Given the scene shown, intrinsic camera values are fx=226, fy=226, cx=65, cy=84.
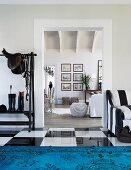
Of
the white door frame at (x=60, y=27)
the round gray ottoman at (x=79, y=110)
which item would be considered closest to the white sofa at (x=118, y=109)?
the white door frame at (x=60, y=27)

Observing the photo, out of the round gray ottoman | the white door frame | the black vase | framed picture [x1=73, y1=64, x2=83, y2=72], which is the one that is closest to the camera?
the black vase

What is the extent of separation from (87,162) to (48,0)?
361 centimetres

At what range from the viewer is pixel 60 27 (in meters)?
5.15

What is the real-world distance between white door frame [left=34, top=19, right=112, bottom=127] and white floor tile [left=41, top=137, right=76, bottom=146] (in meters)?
1.27

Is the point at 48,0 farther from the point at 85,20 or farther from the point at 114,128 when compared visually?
the point at 114,128

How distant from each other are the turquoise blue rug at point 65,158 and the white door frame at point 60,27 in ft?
6.20

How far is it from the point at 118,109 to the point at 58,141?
117 centimetres

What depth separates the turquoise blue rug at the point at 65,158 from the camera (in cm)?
255

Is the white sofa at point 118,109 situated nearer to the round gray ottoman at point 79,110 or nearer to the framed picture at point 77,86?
the round gray ottoman at point 79,110

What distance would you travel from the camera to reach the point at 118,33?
16.9ft

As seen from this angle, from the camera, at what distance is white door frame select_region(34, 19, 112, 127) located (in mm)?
5109

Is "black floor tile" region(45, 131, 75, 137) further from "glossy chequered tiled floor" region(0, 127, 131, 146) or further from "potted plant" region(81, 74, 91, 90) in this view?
"potted plant" region(81, 74, 91, 90)

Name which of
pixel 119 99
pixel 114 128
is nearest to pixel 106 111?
pixel 119 99

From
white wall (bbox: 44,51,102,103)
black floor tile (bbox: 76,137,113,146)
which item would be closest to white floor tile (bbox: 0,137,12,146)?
black floor tile (bbox: 76,137,113,146)
